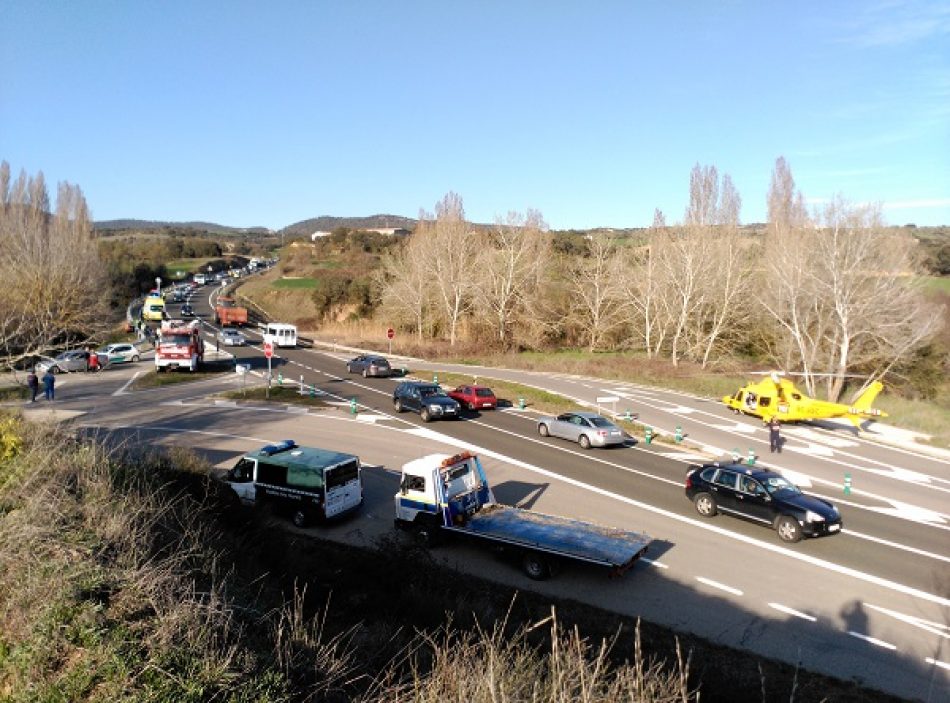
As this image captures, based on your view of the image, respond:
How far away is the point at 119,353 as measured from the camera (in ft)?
141

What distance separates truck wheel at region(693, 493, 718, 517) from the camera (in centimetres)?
1722

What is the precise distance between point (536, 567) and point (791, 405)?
18992mm

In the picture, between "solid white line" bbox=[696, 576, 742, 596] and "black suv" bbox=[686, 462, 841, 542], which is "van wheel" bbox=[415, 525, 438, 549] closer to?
"solid white line" bbox=[696, 576, 742, 596]

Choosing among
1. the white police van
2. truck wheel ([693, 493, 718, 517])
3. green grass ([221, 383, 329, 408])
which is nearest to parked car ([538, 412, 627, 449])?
truck wheel ([693, 493, 718, 517])

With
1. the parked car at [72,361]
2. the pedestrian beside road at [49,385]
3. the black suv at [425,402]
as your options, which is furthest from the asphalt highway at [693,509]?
the parked car at [72,361]

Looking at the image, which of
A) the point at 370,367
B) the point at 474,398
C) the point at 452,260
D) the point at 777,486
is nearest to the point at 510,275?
the point at 452,260

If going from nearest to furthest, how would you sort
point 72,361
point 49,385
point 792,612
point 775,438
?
1. point 792,612
2. point 775,438
3. point 49,385
4. point 72,361

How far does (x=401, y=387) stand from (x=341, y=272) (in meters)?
56.1

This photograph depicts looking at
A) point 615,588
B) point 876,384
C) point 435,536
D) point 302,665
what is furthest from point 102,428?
point 876,384

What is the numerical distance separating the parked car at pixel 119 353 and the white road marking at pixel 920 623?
44.7 meters

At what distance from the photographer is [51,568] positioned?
6.18 meters

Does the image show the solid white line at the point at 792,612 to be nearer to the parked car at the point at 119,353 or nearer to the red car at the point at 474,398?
the red car at the point at 474,398

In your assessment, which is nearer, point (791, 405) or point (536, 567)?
point (536, 567)

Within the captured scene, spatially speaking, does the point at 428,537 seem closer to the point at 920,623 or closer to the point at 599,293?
the point at 920,623
